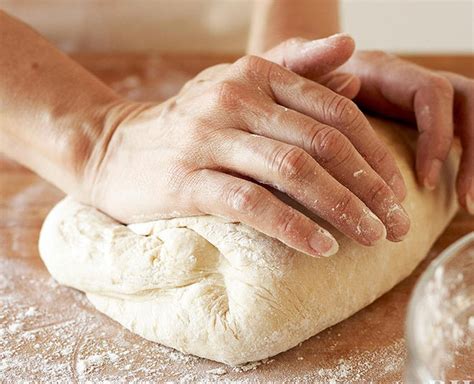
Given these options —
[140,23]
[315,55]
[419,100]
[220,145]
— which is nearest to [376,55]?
[419,100]

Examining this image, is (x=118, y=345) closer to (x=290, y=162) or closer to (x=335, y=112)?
(x=290, y=162)

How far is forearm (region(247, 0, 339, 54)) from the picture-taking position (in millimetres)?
1822

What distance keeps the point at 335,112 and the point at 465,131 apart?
1.30ft

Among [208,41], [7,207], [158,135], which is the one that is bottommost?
[7,207]

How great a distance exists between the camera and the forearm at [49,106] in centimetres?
147

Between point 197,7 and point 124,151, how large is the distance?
1083 mm

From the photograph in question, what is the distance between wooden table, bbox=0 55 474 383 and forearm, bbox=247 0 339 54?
0.60m

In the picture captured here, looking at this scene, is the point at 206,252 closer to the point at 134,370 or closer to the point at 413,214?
the point at 134,370

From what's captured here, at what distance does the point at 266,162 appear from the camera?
3.89 ft

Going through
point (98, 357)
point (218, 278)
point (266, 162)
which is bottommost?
point (98, 357)

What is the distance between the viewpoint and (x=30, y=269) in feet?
4.95

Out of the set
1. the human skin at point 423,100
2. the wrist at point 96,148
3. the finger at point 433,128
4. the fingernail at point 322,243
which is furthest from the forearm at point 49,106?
the finger at point 433,128

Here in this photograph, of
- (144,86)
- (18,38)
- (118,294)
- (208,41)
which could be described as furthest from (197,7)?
(118,294)

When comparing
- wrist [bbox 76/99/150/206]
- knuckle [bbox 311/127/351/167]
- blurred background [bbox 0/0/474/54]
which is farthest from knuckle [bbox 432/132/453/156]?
blurred background [bbox 0/0/474/54]
